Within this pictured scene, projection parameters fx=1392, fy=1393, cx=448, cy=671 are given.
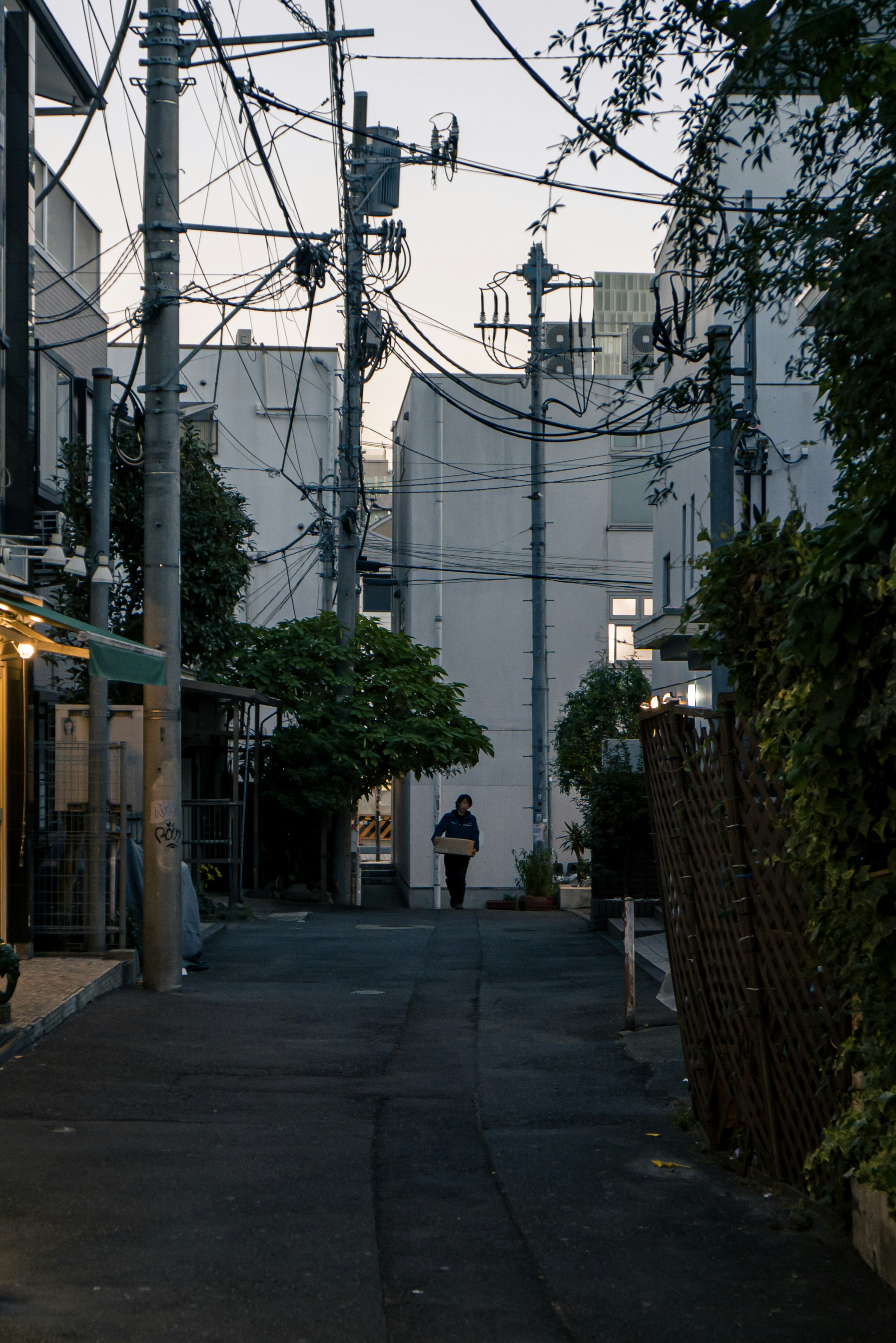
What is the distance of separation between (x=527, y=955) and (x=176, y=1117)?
866 centimetres

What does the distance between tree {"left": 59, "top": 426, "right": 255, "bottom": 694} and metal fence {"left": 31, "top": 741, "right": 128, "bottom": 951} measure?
4594 mm

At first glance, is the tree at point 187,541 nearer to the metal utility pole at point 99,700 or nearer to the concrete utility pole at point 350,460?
the metal utility pole at point 99,700

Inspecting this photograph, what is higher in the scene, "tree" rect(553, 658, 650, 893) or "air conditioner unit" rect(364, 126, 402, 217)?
"air conditioner unit" rect(364, 126, 402, 217)

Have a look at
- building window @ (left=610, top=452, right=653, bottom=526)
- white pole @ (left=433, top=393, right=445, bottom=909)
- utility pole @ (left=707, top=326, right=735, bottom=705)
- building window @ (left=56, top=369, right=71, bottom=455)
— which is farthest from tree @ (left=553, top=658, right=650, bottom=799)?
utility pole @ (left=707, top=326, right=735, bottom=705)

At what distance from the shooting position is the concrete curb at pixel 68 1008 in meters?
9.20

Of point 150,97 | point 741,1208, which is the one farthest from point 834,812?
point 150,97

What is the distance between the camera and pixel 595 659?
3550cm

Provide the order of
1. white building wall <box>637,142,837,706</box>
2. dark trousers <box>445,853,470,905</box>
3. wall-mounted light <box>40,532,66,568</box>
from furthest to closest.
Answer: dark trousers <box>445,853,470,905</box>
white building wall <box>637,142,837,706</box>
wall-mounted light <box>40,532,66,568</box>

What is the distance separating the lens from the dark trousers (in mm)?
22766

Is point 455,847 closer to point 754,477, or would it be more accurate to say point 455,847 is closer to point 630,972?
point 754,477

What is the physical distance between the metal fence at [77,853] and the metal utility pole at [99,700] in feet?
0.04

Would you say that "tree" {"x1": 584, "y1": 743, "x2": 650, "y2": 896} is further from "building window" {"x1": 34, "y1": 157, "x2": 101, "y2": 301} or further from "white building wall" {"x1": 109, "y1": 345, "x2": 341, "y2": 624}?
"white building wall" {"x1": 109, "y1": 345, "x2": 341, "y2": 624}

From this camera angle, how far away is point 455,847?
22469 millimetres

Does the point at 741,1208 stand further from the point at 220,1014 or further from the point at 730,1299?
the point at 220,1014
